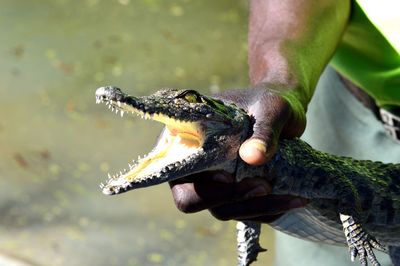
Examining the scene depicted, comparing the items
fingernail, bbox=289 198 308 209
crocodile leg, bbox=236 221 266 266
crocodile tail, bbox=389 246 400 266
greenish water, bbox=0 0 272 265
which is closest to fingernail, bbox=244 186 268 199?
fingernail, bbox=289 198 308 209

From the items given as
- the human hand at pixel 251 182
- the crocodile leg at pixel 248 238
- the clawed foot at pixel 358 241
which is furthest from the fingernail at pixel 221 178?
the crocodile leg at pixel 248 238

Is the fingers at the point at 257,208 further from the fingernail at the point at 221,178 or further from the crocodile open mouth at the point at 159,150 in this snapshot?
the crocodile open mouth at the point at 159,150

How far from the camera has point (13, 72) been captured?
655 cm

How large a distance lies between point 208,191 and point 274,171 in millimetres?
244

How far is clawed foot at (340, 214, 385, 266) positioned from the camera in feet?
8.14

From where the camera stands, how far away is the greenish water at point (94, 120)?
4.91 m

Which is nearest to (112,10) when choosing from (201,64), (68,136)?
(201,64)

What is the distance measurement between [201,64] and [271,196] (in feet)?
14.0

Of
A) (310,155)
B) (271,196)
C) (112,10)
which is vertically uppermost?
(112,10)

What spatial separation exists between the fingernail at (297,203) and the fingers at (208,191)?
0.58ft

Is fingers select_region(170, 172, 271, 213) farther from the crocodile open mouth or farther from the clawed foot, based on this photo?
the clawed foot

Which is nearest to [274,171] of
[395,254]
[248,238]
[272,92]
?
[272,92]

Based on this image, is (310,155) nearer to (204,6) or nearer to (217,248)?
(217,248)

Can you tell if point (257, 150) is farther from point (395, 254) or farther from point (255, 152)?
point (395, 254)
